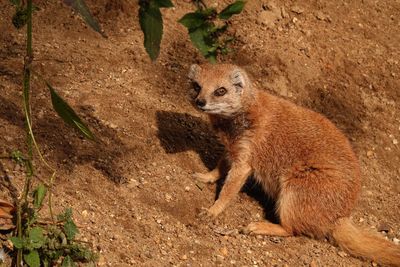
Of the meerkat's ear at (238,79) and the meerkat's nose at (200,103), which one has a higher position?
the meerkat's ear at (238,79)

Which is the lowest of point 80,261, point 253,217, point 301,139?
point 253,217

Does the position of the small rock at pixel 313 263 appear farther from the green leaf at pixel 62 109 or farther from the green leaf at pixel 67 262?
the green leaf at pixel 62 109

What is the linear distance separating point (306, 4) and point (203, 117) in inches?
68.4

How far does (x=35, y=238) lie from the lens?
2.62m

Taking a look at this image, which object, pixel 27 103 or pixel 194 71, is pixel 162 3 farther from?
pixel 194 71

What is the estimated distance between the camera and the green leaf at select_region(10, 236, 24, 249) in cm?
256

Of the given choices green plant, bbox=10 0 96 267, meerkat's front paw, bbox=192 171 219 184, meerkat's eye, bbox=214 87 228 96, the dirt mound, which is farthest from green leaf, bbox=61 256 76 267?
meerkat's eye, bbox=214 87 228 96

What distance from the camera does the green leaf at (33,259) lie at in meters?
2.61

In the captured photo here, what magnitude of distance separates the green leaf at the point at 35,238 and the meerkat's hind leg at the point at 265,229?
158 centimetres

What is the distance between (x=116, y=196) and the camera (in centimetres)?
357

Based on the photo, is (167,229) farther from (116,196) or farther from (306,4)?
(306,4)

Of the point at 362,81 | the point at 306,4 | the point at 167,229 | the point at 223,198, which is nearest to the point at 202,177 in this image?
the point at 223,198

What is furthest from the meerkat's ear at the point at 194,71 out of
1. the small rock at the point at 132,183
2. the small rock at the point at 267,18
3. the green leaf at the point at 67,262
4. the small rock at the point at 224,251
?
the green leaf at the point at 67,262

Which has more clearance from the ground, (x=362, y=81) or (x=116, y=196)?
(x=362, y=81)
